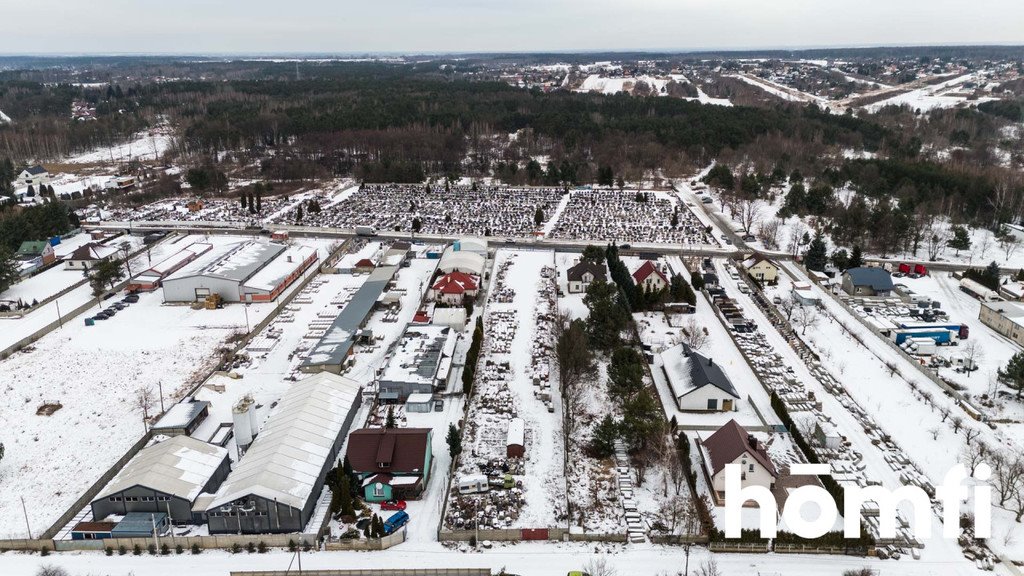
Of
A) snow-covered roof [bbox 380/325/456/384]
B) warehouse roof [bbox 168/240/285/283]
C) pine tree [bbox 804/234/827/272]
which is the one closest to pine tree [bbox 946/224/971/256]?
pine tree [bbox 804/234/827/272]

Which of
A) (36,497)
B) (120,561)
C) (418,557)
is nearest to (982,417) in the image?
(418,557)

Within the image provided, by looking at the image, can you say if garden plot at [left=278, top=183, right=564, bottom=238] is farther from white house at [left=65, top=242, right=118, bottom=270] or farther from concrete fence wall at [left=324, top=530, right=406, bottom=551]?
concrete fence wall at [left=324, top=530, right=406, bottom=551]

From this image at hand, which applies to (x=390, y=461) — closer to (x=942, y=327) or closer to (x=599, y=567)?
(x=599, y=567)

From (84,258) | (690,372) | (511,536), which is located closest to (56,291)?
(84,258)

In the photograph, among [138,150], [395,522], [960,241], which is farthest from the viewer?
[138,150]

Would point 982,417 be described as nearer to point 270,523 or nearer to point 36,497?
point 270,523

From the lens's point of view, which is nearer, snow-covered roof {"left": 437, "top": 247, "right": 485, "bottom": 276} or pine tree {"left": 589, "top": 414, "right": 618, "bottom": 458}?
pine tree {"left": 589, "top": 414, "right": 618, "bottom": 458}
